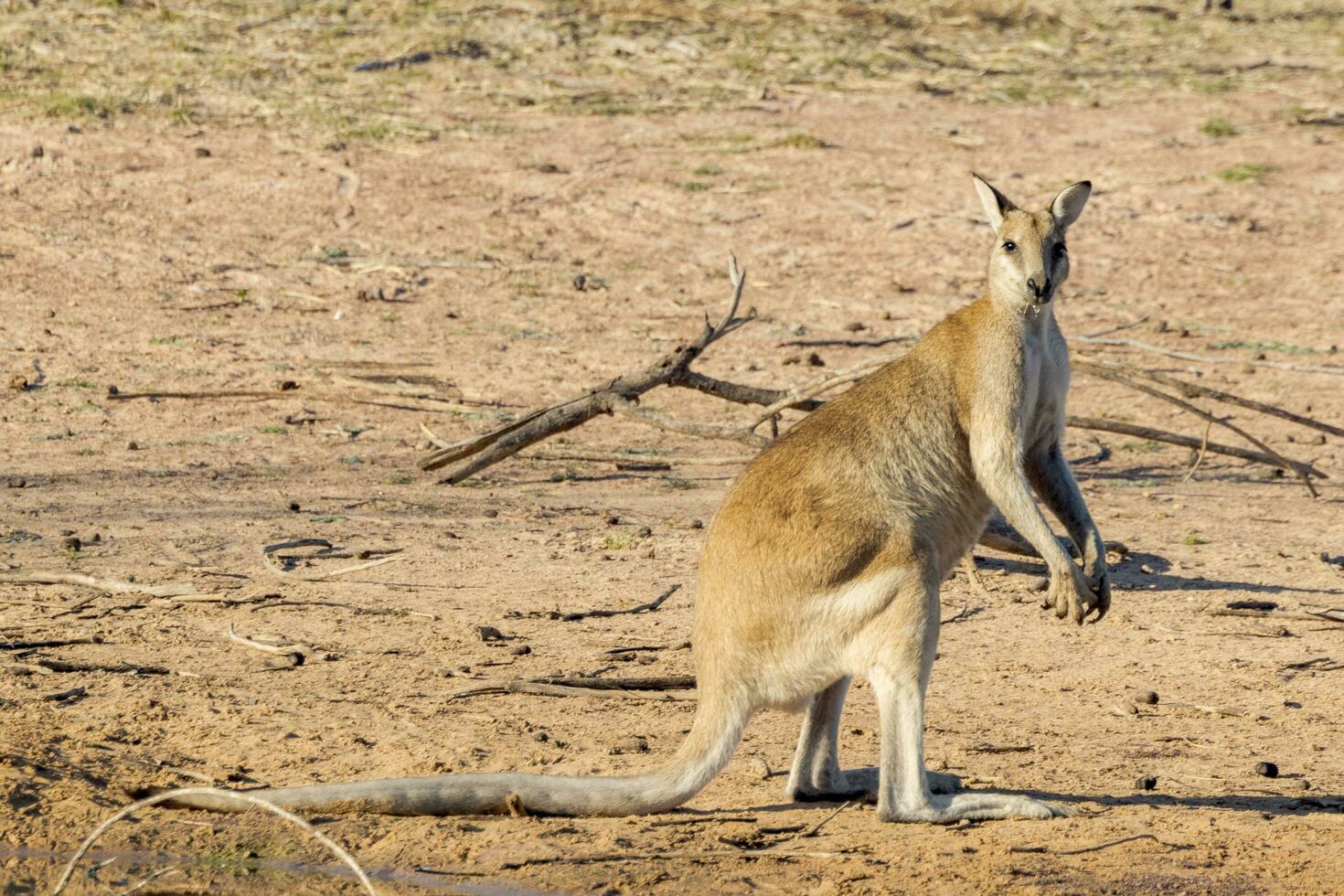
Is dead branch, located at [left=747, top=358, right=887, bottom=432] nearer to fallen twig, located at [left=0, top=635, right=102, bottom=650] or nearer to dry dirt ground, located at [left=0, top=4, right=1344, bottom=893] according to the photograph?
dry dirt ground, located at [left=0, top=4, right=1344, bottom=893]

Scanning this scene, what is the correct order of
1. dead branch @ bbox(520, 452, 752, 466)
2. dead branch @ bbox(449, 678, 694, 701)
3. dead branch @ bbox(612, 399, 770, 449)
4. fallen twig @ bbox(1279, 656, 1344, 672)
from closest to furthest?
1. dead branch @ bbox(449, 678, 694, 701)
2. fallen twig @ bbox(1279, 656, 1344, 672)
3. dead branch @ bbox(612, 399, 770, 449)
4. dead branch @ bbox(520, 452, 752, 466)

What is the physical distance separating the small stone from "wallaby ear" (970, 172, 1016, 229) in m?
1.84

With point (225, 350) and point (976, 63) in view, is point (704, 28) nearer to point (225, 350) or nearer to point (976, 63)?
point (976, 63)

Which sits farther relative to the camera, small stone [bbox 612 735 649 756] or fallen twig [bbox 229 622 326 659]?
fallen twig [bbox 229 622 326 659]

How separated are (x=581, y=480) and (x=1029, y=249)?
3522 mm

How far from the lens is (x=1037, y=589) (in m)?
6.44

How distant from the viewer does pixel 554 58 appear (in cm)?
1404

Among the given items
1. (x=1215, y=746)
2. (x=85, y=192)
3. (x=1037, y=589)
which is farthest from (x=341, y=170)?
(x=1215, y=746)

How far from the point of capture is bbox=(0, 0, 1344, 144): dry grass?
12.5m

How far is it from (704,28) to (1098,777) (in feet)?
37.8

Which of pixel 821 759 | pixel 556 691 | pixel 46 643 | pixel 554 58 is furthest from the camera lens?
pixel 554 58

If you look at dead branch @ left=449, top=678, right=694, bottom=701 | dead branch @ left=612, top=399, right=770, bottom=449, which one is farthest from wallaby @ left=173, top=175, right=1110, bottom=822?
dead branch @ left=612, top=399, right=770, bottom=449

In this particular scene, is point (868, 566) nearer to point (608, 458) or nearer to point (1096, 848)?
point (1096, 848)

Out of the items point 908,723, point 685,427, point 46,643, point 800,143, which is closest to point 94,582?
point 46,643
